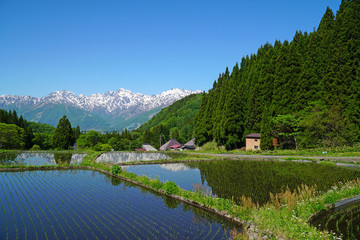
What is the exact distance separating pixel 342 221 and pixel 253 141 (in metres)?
39.0

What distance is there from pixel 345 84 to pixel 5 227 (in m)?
43.3

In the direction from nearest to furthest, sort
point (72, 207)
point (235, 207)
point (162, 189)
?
point (235, 207)
point (72, 207)
point (162, 189)

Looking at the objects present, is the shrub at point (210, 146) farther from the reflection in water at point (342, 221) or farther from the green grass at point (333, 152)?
the reflection in water at point (342, 221)

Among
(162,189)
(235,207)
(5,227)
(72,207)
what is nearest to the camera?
(5,227)

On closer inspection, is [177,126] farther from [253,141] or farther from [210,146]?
[253,141]

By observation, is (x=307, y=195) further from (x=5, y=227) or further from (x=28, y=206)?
(x=28, y=206)

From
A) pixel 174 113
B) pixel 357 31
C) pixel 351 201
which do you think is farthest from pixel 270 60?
pixel 174 113

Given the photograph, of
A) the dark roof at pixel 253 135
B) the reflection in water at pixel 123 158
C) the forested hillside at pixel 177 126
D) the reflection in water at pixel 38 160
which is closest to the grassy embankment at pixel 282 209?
the reflection in water at pixel 123 158

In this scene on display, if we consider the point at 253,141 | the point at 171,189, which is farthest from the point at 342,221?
the point at 253,141

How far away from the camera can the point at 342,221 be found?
10219 mm

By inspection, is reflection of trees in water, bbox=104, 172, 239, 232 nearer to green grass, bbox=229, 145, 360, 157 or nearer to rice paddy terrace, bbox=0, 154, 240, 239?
rice paddy terrace, bbox=0, 154, 240, 239

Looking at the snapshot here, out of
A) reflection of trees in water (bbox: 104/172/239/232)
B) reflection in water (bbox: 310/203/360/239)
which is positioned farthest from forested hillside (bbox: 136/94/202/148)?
reflection in water (bbox: 310/203/360/239)

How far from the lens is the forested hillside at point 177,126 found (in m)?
108

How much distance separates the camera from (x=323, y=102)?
38656 millimetres
